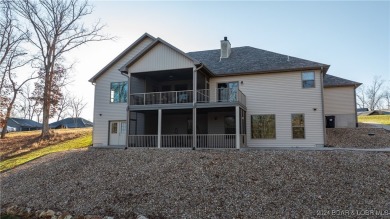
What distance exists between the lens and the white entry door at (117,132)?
64.1ft

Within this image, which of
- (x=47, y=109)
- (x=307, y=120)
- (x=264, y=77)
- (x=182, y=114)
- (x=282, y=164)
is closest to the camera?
(x=282, y=164)

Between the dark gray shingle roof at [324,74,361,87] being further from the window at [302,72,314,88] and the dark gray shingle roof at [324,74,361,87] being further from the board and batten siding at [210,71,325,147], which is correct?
the board and batten siding at [210,71,325,147]

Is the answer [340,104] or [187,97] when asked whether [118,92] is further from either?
[340,104]

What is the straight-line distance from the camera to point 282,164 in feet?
38.2

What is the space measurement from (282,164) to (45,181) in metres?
11.2

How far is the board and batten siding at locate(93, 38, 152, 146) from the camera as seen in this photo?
19.6m

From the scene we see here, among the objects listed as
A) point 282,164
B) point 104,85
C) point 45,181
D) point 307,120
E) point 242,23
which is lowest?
point 45,181

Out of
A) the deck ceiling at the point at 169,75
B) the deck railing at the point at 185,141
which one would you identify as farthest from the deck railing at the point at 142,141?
the deck ceiling at the point at 169,75

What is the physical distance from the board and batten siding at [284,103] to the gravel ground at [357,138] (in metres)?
2.43

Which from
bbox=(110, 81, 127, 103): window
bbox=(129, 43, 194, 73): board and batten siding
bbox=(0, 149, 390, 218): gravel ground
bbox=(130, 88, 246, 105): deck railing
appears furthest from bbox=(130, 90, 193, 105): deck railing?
bbox=(0, 149, 390, 218): gravel ground

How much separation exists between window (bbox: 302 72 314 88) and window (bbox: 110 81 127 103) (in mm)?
12472

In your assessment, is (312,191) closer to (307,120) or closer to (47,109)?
(307,120)

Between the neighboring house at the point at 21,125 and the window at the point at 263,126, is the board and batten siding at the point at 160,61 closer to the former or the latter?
the window at the point at 263,126

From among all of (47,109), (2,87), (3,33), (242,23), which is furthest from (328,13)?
(2,87)
